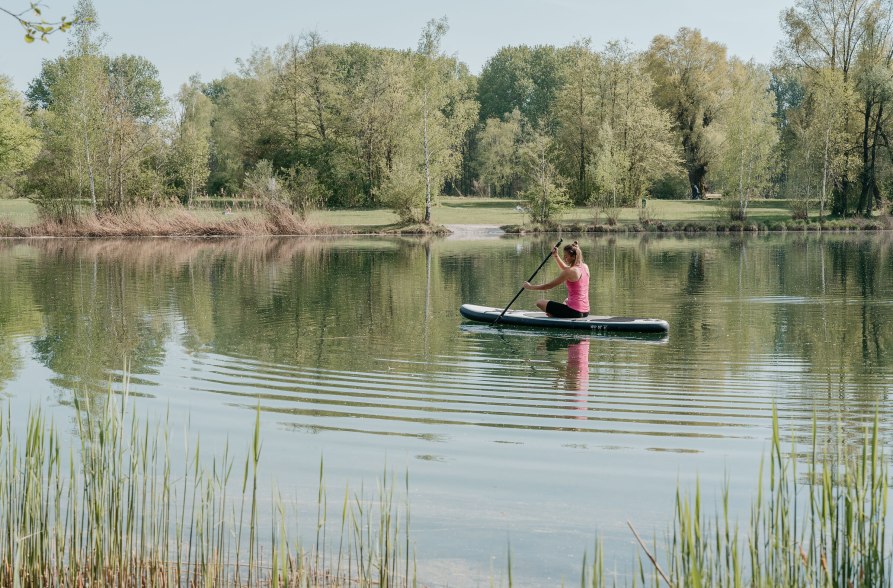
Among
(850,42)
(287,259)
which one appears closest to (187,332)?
(287,259)

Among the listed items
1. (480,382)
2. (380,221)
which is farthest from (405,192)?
(480,382)

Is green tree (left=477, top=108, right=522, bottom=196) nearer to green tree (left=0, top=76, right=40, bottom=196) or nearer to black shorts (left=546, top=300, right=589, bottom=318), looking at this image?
green tree (left=0, top=76, right=40, bottom=196)

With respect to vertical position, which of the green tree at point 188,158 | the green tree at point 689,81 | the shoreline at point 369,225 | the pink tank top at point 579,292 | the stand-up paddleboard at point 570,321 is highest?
the green tree at point 689,81

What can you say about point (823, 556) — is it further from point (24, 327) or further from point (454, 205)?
point (454, 205)

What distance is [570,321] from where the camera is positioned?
15.8 m

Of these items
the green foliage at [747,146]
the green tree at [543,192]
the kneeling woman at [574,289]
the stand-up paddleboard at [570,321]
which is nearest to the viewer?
the stand-up paddleboard at [570,321]

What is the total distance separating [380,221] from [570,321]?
1545 inches

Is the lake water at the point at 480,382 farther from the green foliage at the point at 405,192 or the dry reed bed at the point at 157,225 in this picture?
the green foliage at the point at 405,192

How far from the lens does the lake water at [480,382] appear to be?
23.0ft

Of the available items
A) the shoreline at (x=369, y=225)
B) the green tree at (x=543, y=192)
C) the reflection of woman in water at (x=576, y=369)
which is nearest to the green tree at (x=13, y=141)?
the shoreline at (x=369, y=225)

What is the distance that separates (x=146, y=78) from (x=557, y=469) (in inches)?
3693

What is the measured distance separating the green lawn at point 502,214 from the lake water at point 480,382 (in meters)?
27.0

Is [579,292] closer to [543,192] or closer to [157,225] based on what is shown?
[157,225]

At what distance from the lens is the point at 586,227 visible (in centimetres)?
5116
